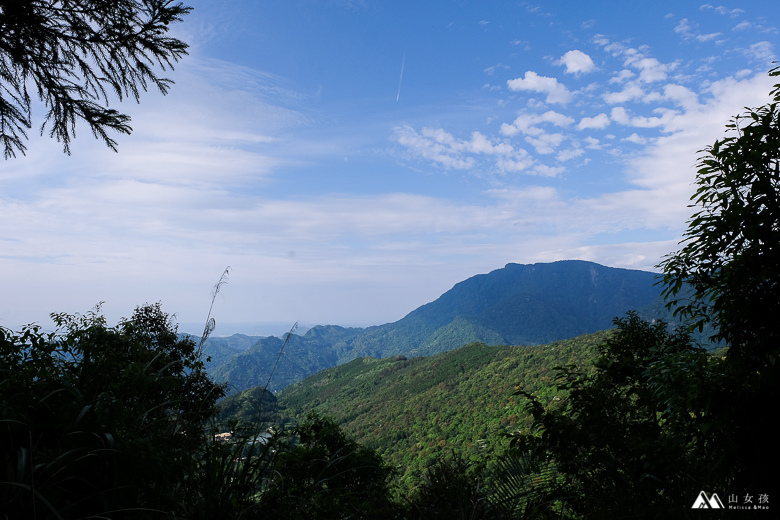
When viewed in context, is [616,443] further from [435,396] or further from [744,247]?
[435,396]

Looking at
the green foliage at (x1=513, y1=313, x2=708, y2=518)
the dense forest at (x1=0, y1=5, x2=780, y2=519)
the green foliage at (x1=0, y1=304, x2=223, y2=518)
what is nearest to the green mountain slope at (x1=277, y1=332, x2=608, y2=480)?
the green foliage at (x1=513, y1=313, x2=708, y2=518)

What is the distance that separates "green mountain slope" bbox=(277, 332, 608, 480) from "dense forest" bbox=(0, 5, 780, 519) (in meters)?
25.0

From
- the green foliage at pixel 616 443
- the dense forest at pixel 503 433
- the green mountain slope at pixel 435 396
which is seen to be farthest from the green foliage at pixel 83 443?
the green mountain slope at pixel 435 396

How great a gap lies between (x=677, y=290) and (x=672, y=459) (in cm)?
116

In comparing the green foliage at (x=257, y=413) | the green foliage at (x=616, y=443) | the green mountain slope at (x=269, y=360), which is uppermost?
the green foliage at (x=257, y=413)

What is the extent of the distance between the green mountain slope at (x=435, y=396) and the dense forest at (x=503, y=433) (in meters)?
25.0

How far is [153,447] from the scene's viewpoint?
4.38ft

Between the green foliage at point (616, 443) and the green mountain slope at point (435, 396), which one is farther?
the green mountain slope at point (435, 396)

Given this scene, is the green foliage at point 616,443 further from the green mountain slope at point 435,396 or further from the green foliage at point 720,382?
the green mountain slope at point 435,396

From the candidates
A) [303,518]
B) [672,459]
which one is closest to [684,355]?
[672,459]

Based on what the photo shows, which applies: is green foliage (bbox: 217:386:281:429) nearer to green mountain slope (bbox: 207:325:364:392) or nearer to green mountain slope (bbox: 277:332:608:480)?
green mountain slope (bbox: 277:332:608:480)

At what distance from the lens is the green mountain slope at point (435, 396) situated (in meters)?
40.2

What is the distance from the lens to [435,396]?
62.1 meters

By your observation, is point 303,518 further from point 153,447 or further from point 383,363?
point 383,363
